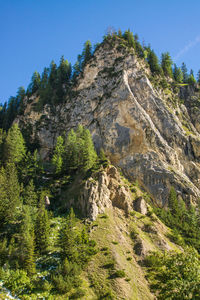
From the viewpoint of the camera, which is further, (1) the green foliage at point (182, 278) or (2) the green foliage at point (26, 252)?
(2) the green foliage at point (26, 252)

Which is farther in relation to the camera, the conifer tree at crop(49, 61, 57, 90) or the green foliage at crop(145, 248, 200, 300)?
the conifer tree at crop(49, 61, 57, 90)

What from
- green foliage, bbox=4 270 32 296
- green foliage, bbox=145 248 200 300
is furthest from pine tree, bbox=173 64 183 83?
green foliage, bbox=4 270 32 296

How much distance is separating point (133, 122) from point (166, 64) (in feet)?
155

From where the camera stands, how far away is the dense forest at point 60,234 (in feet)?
82.5

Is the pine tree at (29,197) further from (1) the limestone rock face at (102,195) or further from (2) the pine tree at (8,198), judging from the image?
(1) the limestone rock face at (102,195)

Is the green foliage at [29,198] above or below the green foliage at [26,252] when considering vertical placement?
above

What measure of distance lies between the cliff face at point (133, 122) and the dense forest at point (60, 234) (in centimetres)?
574

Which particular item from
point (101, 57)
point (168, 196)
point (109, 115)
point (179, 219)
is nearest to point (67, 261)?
point (179, 219)

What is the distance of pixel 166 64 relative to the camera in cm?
9694

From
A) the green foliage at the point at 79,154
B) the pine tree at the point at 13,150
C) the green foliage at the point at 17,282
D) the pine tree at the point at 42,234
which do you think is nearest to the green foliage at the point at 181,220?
the green foliage at the point at 79,154

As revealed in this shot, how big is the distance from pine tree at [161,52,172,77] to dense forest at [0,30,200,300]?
2228 inches

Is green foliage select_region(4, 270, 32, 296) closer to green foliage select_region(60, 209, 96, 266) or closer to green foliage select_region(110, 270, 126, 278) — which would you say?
green foliage select_region(60, 209, 96, 266)

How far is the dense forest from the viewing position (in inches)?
990

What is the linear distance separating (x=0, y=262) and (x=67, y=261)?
30.9ft
